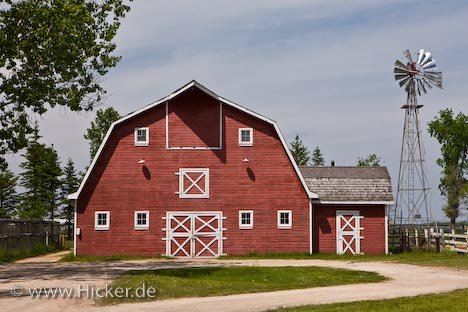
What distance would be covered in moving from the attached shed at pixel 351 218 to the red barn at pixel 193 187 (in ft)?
2.43

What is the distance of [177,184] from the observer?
33406 mm

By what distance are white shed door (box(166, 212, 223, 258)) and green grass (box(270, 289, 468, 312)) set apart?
58.5 feet

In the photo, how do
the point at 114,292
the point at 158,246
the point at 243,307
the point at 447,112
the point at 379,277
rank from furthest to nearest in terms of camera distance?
1. the point at 447,112
2. the point at 158,246
3. the point at 379,277
4. the point at 114,292
5. the point at 243,307

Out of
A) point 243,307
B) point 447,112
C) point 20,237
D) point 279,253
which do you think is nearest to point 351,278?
point 243,307

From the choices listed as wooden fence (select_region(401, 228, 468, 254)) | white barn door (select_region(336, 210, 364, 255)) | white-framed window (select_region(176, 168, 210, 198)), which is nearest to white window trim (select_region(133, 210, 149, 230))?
white-framed window (select_region(176, 168, 210, 198))

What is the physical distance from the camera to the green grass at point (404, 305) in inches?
558

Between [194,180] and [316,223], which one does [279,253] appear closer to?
[316,223]

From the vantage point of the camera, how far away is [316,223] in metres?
34.4

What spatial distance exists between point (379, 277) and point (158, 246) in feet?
45.4

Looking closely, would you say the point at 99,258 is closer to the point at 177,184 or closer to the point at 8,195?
the point at 177,184

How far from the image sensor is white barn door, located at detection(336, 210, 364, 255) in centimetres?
3438

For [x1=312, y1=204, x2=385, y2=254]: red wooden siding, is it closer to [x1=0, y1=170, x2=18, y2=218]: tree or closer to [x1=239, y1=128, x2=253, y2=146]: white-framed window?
[x1=239, y1=128, x2=253, y2=146]: white-framed window

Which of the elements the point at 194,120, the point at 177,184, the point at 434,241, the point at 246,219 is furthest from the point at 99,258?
the point at 434,241

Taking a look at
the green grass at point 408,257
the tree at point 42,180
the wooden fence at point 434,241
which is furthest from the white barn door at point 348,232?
the tree at point 42,180
